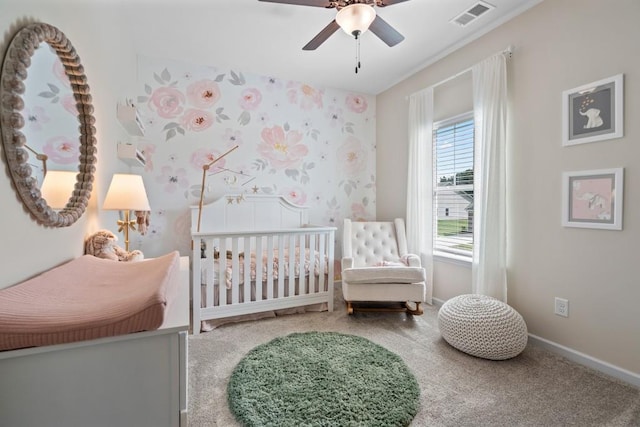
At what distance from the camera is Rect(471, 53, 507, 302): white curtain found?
2.24 meters

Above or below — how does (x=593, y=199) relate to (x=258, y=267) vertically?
above

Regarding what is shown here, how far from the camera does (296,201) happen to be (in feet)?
11.6

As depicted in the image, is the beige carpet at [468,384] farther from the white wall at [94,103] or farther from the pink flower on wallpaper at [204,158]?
the pink flower on wallpaper at [204,158]

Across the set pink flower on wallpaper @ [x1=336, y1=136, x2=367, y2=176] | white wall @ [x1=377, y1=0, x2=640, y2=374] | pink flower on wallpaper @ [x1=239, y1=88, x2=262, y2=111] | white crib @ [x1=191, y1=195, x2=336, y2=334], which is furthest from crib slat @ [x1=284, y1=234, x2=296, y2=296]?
white wall @ [x1=377, y1=0, x2=640, y2=374]

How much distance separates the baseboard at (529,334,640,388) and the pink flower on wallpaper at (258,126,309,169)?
2775 mm

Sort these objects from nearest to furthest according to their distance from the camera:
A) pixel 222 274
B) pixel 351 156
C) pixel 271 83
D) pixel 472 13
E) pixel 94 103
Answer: pixel 94 103
pixel 472 13
pixel 222 274
pixel 271 83
pixel 351 156

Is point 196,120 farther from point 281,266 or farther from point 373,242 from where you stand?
point 373,242

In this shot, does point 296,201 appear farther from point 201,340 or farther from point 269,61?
point 201,340

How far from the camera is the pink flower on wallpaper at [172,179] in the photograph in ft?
9.64

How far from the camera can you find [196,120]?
3053 mm

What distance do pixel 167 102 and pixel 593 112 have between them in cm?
345

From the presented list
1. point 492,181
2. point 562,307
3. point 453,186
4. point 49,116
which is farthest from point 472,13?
point 49,116

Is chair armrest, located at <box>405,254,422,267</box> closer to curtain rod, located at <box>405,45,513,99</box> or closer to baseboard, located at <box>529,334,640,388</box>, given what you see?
A: baseboard, located at <box>529,334,640,388</box>

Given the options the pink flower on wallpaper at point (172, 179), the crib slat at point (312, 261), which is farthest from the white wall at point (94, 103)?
the crib slat at point (312, 261)
